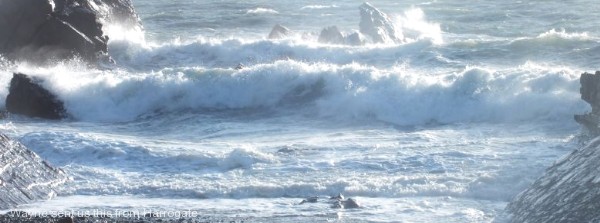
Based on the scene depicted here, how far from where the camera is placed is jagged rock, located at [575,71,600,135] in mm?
14697

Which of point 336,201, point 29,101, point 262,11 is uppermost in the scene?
point 262,11

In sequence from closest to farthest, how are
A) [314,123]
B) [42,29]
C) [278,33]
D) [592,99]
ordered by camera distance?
[592,99], [314,123], [42,29], [278,33]

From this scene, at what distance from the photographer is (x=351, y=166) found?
13.9 m

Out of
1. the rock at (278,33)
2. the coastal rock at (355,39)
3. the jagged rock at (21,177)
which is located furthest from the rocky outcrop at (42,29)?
the jagged rock at (21,177)

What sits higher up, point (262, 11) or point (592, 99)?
point (262, 11)

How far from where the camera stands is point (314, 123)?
18.8 metres

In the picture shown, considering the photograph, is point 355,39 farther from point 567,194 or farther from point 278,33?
point 567,194

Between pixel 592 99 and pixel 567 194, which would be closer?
pixel 567 194

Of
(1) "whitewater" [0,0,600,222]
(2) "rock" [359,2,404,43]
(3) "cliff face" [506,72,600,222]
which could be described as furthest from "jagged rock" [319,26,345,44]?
(3) "cliff face" [506,72,600,222]

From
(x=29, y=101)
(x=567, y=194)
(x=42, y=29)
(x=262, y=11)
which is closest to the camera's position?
(x=567, y=194)

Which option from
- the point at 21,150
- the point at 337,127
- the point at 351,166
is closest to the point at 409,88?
the point at 337,127

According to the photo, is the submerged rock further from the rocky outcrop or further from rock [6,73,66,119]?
the rocky outcrop

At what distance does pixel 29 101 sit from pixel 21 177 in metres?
8.40

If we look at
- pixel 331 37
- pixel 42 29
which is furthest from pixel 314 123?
pixel 331 37
